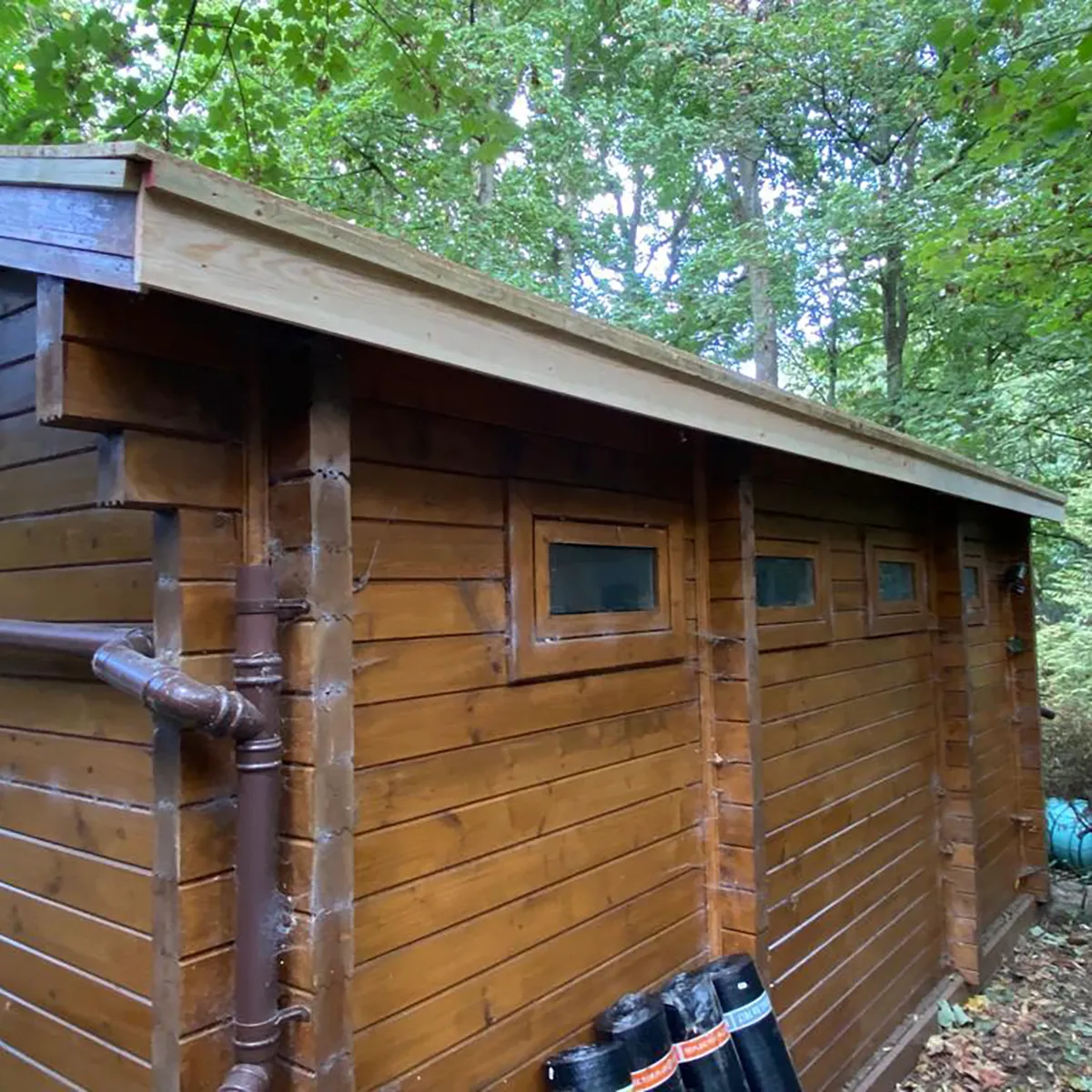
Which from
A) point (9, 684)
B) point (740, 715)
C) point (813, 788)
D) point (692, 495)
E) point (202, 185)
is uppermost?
point (202, 185)

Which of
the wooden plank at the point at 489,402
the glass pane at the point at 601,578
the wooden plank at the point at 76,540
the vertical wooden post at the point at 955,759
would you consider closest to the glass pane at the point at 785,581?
the glass pane at the point at 601,578

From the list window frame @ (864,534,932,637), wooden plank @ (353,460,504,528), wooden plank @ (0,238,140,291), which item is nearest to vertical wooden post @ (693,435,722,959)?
wooden plank @ (353,460,504,528)

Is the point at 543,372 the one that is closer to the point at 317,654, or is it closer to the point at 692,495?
Result: the point at 317,654

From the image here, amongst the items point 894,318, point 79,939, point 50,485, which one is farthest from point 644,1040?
point 894,318

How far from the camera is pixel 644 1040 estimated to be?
7.14 ft

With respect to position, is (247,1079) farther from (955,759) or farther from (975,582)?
(975,582)

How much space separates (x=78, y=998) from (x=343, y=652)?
863mm

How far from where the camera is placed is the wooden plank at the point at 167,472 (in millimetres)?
1358

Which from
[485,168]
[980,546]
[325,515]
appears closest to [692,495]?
[325,515]

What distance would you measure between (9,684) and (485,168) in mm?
9166

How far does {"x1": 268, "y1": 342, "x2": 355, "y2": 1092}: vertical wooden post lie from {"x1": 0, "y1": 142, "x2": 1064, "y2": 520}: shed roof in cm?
25

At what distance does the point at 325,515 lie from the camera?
1.54 meters

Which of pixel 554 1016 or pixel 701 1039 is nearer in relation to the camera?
pixel 554 1016

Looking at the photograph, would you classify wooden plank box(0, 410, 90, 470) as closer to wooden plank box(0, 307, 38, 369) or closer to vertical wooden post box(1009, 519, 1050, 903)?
wooden plank box(0, 307, 38, 369)
